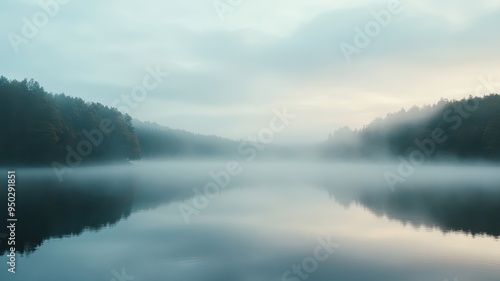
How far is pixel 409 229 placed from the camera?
3634 centimetres

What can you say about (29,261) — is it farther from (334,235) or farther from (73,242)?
(334,235)

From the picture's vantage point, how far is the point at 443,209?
4809cm

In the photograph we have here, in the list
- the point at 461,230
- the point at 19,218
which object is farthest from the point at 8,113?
the point at 461,230

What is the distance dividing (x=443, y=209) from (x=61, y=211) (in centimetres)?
3999

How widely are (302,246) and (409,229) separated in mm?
11647

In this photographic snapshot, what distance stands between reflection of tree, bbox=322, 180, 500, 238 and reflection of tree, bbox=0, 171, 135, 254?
2771cm

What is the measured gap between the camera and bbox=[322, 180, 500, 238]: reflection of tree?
3797 centimetres

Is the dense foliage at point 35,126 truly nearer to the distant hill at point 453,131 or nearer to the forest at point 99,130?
the forest at point 99,130

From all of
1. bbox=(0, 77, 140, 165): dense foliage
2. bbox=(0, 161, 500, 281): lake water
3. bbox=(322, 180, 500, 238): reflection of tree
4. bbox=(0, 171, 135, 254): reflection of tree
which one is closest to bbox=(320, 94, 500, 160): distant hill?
bbox=(322, 180, 500, 238): reflection of tree

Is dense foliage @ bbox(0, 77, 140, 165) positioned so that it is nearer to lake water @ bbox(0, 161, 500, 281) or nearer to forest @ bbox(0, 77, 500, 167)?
forest @ bbox(0, 77, 500, 167)

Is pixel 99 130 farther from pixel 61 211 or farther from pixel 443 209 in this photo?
pixel 443 209

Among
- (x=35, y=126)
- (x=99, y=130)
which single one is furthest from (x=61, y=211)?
(x=99, y=130)

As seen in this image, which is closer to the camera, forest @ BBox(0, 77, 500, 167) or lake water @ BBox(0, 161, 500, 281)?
lake water @ BBox(0, 161, 500, 281)

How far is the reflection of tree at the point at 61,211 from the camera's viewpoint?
106 feet
